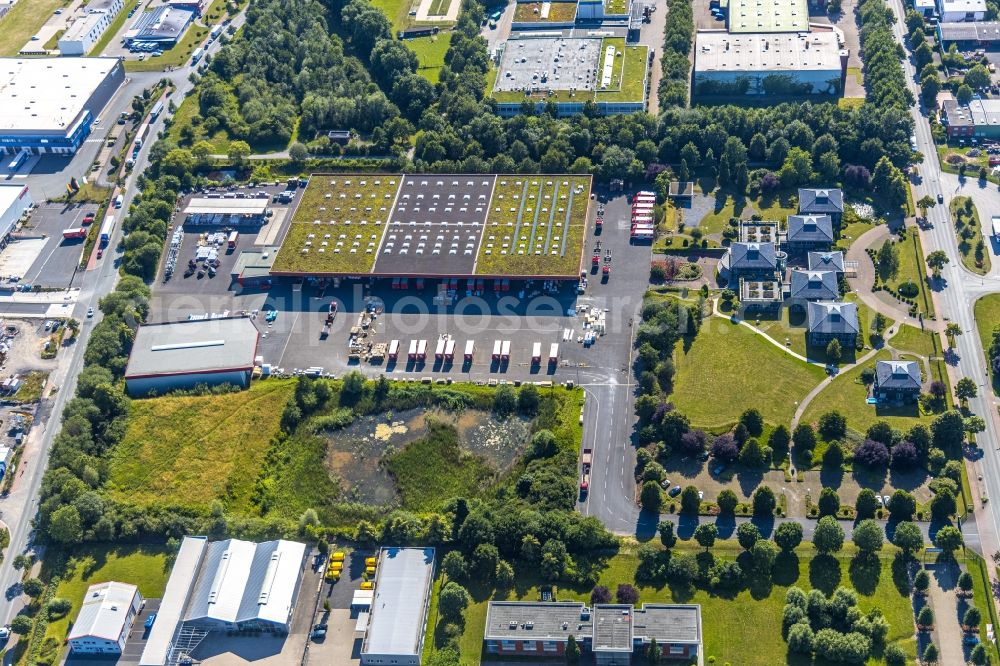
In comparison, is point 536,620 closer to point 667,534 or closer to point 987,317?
point 667,534

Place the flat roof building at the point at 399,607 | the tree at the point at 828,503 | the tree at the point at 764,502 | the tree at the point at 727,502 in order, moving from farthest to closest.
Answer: the tree at the point at 727,502 < the tree at the point at 764,502 < the tree at the point at 828,503 < the flat roof building at the point at 399,607

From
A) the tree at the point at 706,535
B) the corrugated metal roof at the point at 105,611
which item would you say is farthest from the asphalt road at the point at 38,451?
the tree at the point at 706,535

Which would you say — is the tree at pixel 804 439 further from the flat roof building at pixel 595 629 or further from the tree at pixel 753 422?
the flat roof building at pixel 595 629

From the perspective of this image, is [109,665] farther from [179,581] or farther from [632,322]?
[632,322]

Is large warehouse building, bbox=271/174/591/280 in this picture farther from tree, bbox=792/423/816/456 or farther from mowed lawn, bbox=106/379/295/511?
tree, bbox=792/423/816/456

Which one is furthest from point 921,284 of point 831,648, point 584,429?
point 831,648

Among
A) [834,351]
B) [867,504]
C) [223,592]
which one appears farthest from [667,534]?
[223,592]

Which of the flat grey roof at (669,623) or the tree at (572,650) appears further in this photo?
the tree at (572,650)
